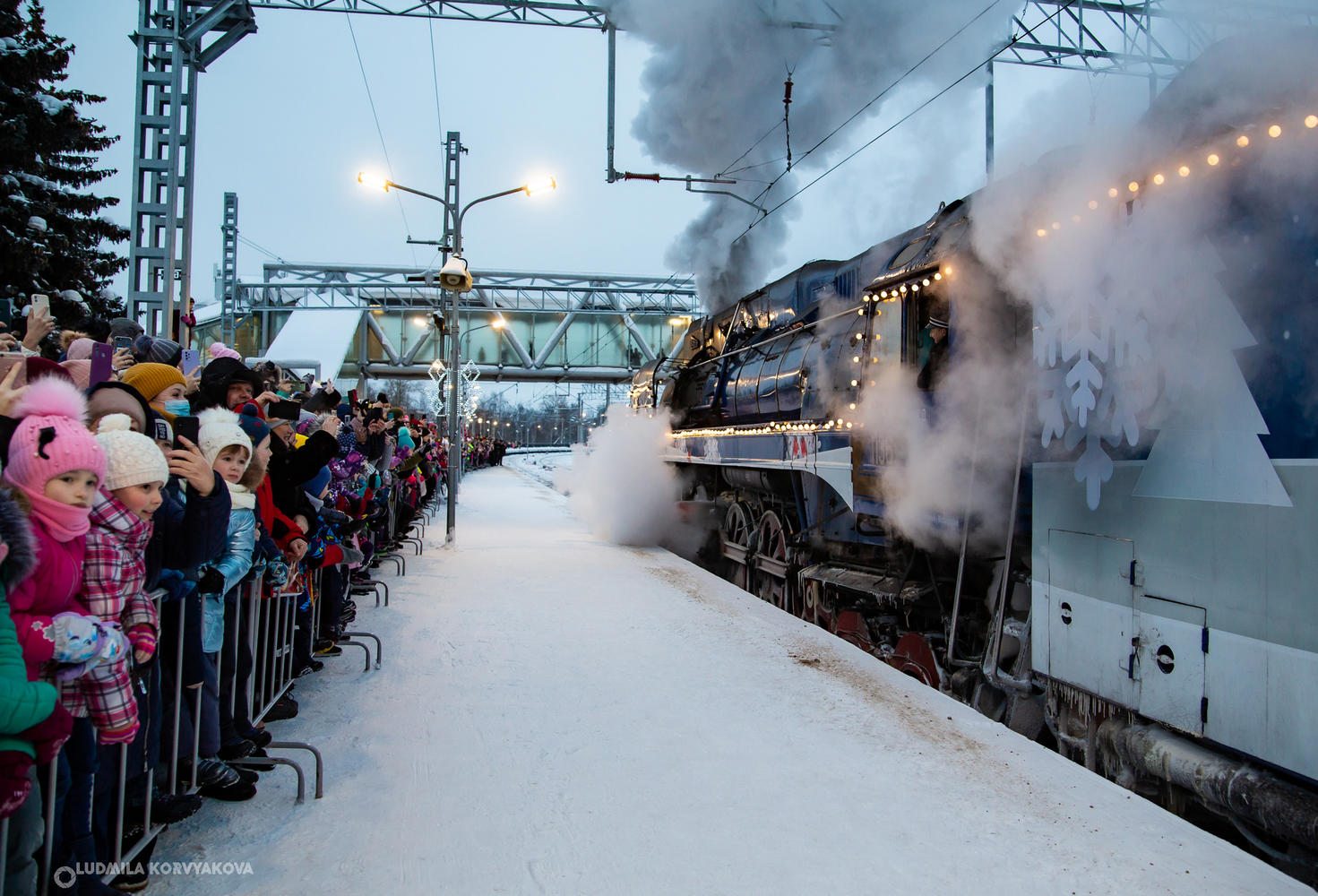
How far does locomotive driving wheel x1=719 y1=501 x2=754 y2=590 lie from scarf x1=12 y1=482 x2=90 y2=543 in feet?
25.5

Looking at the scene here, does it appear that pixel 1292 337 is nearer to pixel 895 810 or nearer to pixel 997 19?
pixel 895 810

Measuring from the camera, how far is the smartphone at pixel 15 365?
2.23 metres

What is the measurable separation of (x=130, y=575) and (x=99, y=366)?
31.7 inches

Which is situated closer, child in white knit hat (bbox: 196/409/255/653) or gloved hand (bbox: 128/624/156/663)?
gloved hand (bbox: 128/624/156/663)

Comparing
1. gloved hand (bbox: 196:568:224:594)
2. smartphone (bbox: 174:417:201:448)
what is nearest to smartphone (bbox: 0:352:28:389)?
smartphone (bbox: 174:417:201:448)

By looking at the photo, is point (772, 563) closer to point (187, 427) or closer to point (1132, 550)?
point (1132, 550)

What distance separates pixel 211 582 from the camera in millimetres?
2895

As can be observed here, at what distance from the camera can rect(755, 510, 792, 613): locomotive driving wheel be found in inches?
320

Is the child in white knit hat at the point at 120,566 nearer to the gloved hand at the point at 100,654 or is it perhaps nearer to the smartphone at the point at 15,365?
the gloved hand at the point at 100,654

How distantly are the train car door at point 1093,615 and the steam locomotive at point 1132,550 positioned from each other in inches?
0.4

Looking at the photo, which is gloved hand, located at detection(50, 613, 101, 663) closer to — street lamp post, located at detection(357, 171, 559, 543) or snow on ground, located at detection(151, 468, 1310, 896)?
snow on ground, located at detection(151, 468, 1310, 896)

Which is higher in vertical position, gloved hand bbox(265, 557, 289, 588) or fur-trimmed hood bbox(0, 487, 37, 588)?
fur-trimmed hood bbox(0, 487, 37, 588)

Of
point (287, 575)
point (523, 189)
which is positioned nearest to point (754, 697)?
point (287, 575)

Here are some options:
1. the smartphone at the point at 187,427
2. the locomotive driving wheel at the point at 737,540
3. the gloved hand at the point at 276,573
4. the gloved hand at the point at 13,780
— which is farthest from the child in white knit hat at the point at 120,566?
the locomotive driving wheel at the point at 737,540
